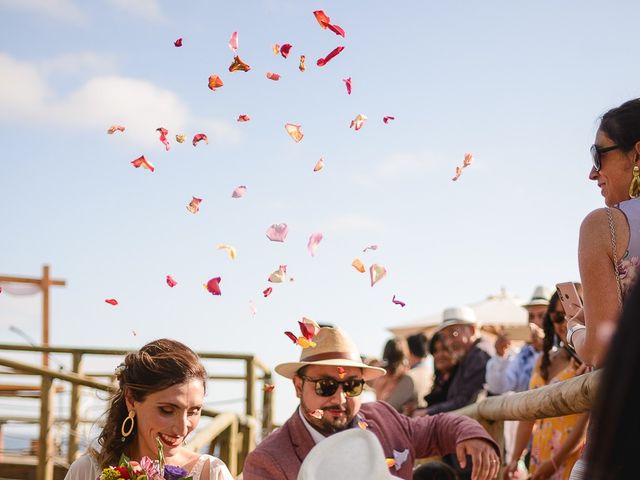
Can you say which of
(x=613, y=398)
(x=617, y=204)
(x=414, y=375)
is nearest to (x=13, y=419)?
(x=414, y=375)

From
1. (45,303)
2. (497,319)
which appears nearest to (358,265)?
(497,319)

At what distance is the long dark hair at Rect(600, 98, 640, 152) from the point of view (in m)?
2.54

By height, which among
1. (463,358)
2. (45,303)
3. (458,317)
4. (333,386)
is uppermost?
(45,303)

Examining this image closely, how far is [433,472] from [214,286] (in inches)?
59.1

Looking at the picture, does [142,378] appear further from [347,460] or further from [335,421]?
[347,460]

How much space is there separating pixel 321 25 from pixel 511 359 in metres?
3.38

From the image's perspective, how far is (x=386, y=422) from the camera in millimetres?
4227

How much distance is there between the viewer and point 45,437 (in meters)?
7.34

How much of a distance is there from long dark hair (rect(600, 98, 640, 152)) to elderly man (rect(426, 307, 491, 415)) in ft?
12.4

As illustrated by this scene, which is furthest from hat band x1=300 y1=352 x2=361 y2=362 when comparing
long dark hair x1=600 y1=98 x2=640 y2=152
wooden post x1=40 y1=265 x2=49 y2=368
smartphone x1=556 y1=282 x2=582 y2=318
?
wooden post x1=40 y1=265 x2=49 y2=368

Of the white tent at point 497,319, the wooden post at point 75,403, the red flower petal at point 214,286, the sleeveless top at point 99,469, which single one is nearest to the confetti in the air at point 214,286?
the red flower petal at point 214,286

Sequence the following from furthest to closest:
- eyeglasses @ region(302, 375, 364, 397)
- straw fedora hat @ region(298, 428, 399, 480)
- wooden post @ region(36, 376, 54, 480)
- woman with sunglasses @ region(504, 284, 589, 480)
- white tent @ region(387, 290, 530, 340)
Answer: white tent @ region(387, 290, 530, 340), wooden post @ region(36, 376, 54, 480), eyeglasses @ region(302, 375, 364, 397), woman with sunglasses @ region(504, 284, 589, 480), straw fedora hat @ region(298, 428, 399, 480)

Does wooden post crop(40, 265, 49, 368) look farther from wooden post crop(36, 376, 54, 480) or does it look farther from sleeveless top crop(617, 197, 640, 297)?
sleeveless top crop(617, 197, 640, 297)

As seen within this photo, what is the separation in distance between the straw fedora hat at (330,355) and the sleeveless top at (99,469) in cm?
86
